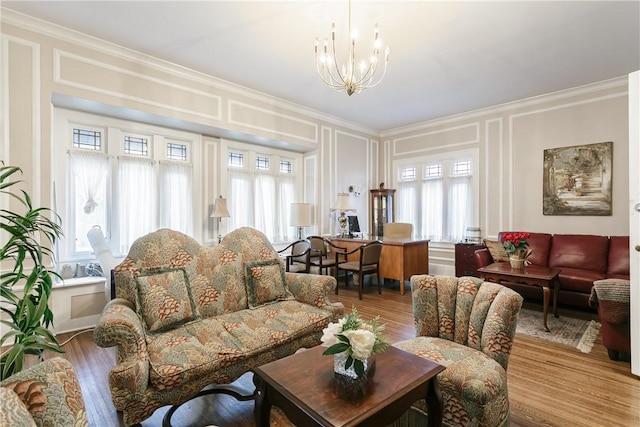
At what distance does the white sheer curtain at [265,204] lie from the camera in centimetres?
531

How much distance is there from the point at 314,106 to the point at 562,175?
4.05m

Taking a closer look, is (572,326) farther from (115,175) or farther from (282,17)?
(115,175)

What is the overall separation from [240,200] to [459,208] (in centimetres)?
404

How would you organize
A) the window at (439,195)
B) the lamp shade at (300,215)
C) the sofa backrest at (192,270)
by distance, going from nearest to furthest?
the sofa backrest at (192,270), the lamp shade at (300,215), the window at (439,195)

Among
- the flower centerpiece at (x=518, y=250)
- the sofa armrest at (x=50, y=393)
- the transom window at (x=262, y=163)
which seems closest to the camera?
the sofa armrest at (x=50, y=393)

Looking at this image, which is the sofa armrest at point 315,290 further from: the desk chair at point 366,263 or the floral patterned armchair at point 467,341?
the desk chair at point 366,263

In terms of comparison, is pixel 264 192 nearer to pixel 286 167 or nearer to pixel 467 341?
pixel 286 167

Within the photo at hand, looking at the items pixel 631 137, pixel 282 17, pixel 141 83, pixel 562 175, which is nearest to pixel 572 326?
pixel 631 137

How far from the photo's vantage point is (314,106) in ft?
17.6

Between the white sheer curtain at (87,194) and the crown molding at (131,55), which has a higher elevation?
the crown molding at (131,55)

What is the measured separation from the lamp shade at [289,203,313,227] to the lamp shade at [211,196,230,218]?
3.93 ft

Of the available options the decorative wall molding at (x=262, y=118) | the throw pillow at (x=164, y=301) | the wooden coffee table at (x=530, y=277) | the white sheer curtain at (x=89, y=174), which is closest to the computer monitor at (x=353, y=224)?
the decorative wall molding at (x=262, y=118)

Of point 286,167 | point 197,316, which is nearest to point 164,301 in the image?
point 197,316

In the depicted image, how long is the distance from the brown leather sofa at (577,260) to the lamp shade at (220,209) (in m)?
3.71
